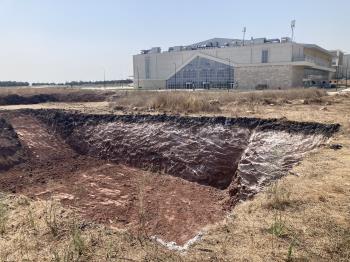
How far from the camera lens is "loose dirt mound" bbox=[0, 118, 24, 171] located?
18141 mm

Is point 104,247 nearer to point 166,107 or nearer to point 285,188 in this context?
point 285,188

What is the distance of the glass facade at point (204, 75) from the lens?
62.7 meters

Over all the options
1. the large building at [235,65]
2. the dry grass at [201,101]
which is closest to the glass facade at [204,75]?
the large building at [235,65]

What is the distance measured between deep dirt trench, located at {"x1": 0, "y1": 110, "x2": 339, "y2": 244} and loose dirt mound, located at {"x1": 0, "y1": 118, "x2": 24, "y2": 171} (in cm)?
12

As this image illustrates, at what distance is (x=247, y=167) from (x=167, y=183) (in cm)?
410

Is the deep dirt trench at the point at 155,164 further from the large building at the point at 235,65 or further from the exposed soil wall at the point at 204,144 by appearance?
the large building at the point at 235,65

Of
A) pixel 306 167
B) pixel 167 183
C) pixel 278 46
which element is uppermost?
pixel 278 46

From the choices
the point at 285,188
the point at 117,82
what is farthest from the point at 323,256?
the point at 117,82

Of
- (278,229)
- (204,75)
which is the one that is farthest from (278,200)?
(204,75)

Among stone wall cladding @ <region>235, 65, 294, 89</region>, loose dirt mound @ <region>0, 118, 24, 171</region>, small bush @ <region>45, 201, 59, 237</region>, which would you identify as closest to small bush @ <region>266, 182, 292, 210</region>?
small bush @ <region>45, 201, 59, 237</region>

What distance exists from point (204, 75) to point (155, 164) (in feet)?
162

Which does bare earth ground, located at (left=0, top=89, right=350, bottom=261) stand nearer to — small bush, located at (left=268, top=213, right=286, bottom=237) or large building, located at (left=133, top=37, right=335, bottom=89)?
small bush, located at (left=268, top=213, right=286, bottom=237)

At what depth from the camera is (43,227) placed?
823 cm

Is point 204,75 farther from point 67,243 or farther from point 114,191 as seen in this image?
point 67,243
